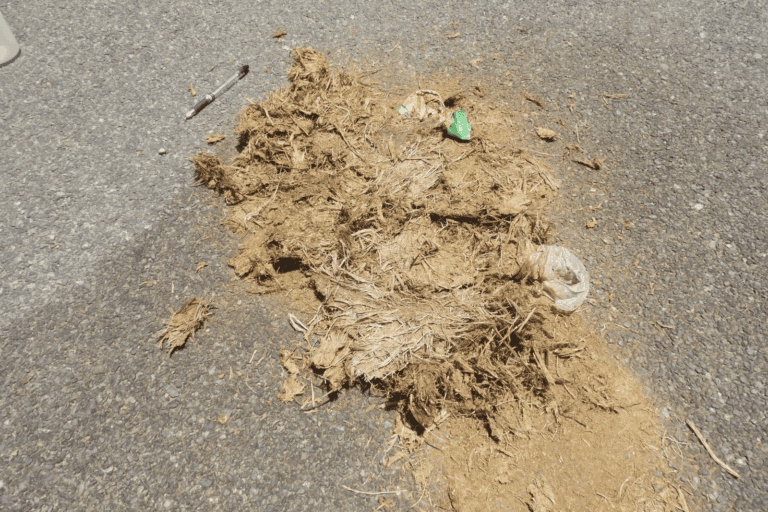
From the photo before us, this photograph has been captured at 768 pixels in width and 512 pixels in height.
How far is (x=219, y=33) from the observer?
4.08 meters

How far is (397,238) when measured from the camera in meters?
2.79

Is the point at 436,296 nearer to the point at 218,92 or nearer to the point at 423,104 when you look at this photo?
the point at 423,104

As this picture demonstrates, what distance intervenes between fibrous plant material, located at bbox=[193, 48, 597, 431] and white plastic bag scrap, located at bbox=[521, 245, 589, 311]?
0.10 metres

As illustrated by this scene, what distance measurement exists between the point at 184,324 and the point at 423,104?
110 inches

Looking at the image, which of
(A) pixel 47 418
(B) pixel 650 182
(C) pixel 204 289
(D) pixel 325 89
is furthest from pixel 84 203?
(B) pixel 650 182

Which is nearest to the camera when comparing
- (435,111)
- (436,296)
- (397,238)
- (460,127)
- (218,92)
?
(436,296)

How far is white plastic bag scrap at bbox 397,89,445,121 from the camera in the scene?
348cm

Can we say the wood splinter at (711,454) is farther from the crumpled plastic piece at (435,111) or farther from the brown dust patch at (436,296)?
the crumpled plastic piece at (435,111)

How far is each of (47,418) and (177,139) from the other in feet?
7.84

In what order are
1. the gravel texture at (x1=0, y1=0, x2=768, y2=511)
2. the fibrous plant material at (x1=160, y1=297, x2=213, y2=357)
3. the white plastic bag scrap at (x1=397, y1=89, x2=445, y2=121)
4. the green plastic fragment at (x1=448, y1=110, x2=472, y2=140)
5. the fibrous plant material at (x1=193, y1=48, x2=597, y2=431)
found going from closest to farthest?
1. the gravel texture at (x1=0, y1=0, x2=768, y2=511)
2. the fibrous plant material at (x1=193, y1=48, x2=597, y2=431)
3. the fibrous plant material at (x1=160, y1=297, x2=213, y2=357)
4. the green plastic fragment at (x1=448, y1=110, x2=472, y2=140)
5. the white plastic bag scrap at (x1=397, y1=89, x2=445, y2=121)

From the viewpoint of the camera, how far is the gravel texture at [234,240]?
2342mm

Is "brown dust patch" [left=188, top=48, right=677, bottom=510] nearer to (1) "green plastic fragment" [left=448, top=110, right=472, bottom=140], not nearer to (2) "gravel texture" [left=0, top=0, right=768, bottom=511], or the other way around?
(1) "green plastic fragment" [left=448, top=110, right=472, bottom=140]

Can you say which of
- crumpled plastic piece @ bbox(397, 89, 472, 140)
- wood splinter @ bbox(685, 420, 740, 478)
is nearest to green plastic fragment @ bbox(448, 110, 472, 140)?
crumpled plastic piece @ bbox(397, 89, 472, 140)

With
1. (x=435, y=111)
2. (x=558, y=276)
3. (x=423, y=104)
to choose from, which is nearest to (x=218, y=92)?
(x=423, y=104)
